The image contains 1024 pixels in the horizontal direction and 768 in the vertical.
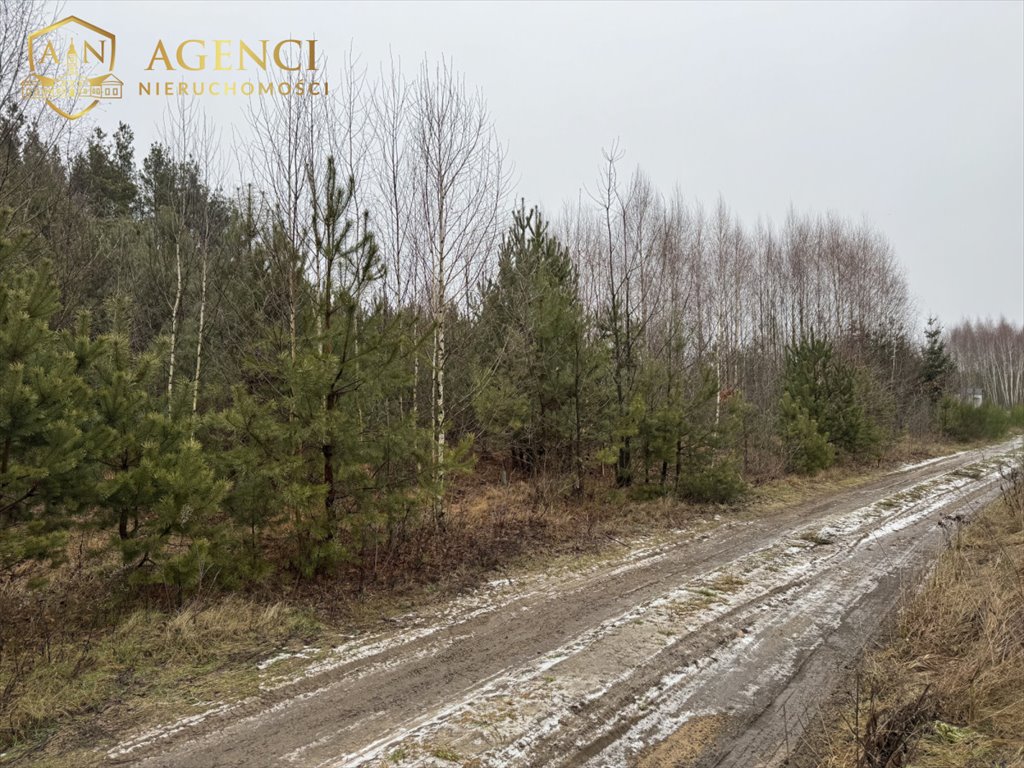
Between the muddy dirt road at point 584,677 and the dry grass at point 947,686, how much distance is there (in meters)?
0.36

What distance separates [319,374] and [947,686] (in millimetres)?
6084

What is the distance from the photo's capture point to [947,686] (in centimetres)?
386

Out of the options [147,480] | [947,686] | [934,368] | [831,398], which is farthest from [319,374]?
[934,368]

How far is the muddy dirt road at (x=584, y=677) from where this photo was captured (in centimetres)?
354

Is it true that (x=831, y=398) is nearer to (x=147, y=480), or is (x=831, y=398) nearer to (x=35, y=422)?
(x=147, y=480)

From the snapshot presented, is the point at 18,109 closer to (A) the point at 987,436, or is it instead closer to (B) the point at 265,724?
(B) the point at 265,724

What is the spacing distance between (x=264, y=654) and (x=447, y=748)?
2.32m

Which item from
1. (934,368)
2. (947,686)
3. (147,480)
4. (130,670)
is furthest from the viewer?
(934,368)

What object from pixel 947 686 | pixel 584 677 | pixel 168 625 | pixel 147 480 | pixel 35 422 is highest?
pixel 35 422

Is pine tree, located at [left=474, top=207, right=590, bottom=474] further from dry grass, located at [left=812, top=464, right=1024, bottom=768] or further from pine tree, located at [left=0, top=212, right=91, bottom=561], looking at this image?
dry grass, located at [left=812, top=464, right=1024, bottom=768]

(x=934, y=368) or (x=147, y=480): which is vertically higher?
(x=934, y=368)

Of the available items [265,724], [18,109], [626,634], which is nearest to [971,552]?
[626,634]

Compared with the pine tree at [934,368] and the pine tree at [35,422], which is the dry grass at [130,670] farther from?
the pine tree at [934,368]

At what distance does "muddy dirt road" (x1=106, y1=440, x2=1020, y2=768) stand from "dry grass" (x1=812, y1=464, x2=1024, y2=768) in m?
0.36
